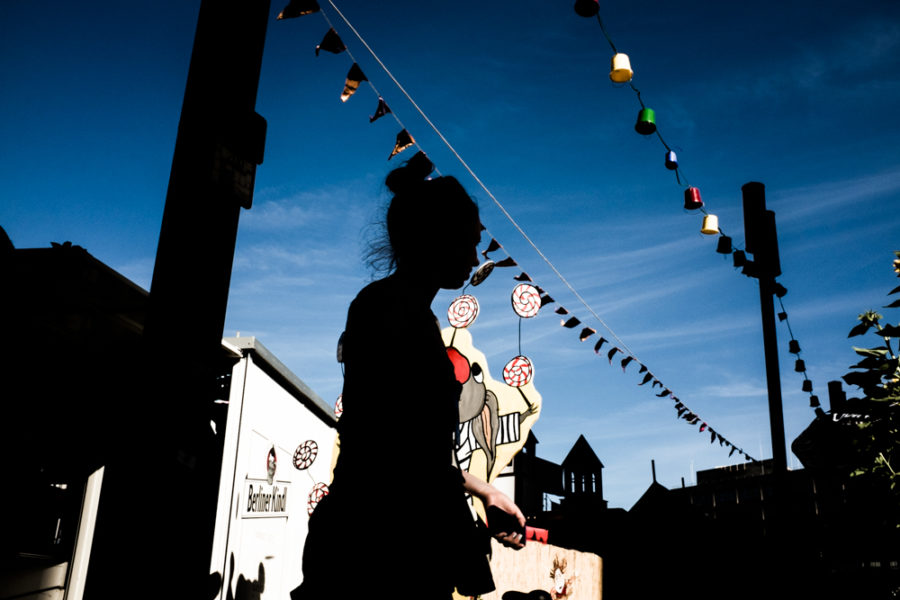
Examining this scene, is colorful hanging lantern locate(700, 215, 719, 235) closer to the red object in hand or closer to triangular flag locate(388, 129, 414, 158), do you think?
triangular flag locate(388, 129, 414, 158)

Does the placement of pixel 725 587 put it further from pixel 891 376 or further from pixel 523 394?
pixel 891 376

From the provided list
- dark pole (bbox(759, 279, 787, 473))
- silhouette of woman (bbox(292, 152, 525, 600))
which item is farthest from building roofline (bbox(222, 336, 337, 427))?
silhouette of woman (bbox(292, 152, 525, 600))

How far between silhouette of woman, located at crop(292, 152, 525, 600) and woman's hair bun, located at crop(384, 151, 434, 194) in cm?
20

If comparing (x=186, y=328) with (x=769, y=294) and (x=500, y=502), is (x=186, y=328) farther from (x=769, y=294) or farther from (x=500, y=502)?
(x=769, y=294)

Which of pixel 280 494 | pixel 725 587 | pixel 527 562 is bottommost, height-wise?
pixel 725 587

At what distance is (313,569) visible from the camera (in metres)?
1.06

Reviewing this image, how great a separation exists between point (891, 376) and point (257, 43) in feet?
20.4

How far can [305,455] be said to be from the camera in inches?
406

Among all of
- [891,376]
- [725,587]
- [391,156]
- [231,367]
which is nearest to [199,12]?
[391,156]

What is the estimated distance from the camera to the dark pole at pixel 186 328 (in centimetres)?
130

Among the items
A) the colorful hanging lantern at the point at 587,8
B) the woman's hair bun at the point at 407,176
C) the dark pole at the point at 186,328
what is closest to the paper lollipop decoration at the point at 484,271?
the colorful hanging lantern at the point at 587,8

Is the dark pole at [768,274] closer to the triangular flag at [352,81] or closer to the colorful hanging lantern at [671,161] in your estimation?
the colorful hanging lantern at [671,161]

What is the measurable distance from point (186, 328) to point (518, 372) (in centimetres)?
805

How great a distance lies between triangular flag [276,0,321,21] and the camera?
473 centimetres
